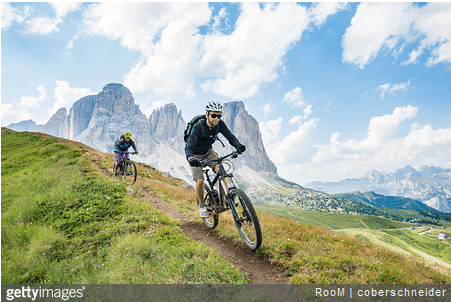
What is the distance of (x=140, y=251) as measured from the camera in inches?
233

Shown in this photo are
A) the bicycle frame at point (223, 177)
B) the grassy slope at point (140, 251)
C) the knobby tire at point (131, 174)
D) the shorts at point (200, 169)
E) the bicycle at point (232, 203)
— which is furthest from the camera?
the knobby tire at point (131, 174)

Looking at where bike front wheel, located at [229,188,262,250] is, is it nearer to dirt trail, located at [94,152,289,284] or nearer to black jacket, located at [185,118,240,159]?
dirt trail, located at [94,152,289,284]

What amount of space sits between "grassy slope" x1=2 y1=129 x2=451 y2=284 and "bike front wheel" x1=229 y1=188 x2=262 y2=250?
17.0 inches

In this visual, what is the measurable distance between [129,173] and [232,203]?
11.8m

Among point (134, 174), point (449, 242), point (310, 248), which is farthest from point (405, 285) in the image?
point (449, 242)

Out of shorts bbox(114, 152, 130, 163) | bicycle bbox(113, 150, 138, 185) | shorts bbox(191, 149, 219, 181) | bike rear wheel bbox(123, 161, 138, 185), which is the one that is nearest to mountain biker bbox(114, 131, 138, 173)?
shorts bbox(114, 152, 130, 163)

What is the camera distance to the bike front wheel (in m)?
5.95

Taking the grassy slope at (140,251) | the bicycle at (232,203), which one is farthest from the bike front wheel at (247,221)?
A: the grassy slope at (140,251)

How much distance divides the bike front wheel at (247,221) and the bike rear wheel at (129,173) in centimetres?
1130

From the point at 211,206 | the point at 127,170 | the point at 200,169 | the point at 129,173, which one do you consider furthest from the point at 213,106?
the point at 127,170

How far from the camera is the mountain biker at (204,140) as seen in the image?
23.2ft

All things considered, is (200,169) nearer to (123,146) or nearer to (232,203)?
(232,203)

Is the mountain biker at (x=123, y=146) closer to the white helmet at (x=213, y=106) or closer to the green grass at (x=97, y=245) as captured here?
the green grass at (x=97, y=245)

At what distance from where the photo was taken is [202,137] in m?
7.60
